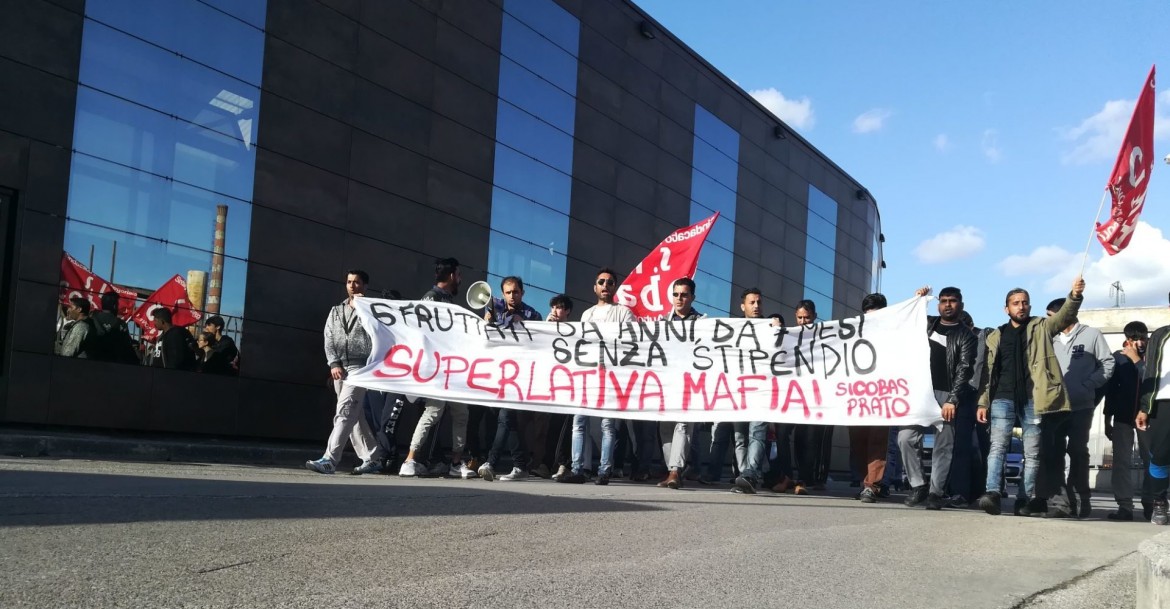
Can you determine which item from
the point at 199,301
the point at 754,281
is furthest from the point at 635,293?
the point at 754,281

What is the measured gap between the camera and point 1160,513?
9.49 metres

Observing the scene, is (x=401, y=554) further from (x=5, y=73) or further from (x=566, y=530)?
(x=5, y=73)

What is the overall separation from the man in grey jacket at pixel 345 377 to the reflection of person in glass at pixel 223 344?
11.4 feet

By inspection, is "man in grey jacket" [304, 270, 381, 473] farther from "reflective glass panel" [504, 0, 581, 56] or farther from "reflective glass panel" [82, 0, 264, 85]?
"reflective glass panel" [504, 0, 581, 56]

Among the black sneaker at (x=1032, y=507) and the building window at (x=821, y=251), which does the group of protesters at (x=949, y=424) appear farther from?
the building window at (x=821, y=251)

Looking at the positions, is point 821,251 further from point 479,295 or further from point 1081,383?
point 1081,383

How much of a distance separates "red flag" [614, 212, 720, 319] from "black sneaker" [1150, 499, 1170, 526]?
20.9 feet

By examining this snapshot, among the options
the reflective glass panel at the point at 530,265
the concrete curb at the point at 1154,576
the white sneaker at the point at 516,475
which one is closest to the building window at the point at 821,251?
the reflective glass panel at the point at 530,265

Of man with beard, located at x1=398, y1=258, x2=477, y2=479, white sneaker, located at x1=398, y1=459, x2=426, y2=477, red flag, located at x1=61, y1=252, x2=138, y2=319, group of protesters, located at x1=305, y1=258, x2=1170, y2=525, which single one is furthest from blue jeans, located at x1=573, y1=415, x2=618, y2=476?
red flag, located at x1=61, y1=252, x2=138, y2=319

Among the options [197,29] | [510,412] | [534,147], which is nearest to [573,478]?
[510,412]

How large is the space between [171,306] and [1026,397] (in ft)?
31.0

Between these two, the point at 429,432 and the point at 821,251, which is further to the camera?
the point at 821,251

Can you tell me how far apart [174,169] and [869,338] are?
8454mm

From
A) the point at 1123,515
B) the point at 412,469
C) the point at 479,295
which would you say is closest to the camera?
the point at 1123,515
